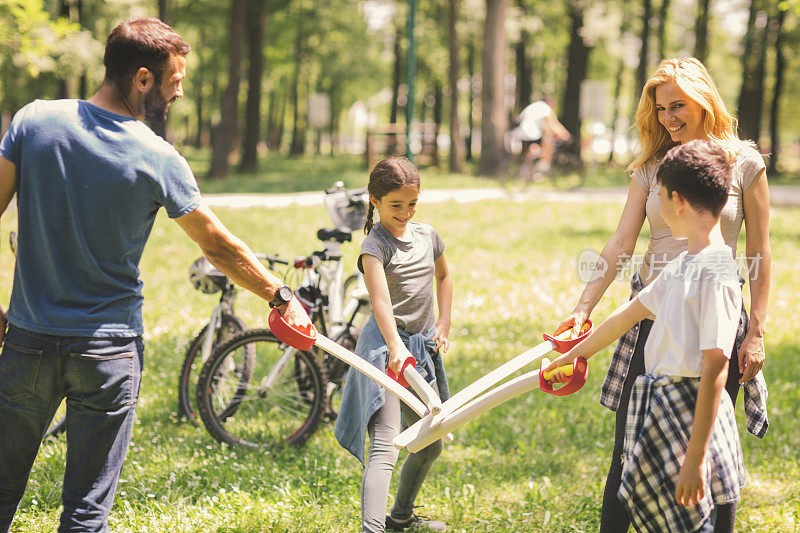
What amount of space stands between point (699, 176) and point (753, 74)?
89.0 ft

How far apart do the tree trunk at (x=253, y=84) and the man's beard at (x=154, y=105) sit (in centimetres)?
2319

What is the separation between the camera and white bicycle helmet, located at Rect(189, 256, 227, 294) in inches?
198

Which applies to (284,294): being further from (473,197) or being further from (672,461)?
(473,197)

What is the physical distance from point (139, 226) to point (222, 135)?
1963 cm

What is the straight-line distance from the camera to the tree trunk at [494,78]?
2139 cm

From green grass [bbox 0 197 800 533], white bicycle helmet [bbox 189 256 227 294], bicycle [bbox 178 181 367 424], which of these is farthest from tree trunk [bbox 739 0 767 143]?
white bicycle helmet [bbox 189 256 227 294]

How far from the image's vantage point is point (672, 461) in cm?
260

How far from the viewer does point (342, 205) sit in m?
5.34

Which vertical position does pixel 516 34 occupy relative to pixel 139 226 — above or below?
above

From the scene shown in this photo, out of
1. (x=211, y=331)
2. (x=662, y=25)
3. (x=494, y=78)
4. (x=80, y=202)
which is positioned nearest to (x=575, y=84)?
(x=662, y=25)

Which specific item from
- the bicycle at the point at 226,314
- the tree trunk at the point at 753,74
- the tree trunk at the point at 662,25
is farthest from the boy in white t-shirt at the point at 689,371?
the tree trunk at the point at 662,25

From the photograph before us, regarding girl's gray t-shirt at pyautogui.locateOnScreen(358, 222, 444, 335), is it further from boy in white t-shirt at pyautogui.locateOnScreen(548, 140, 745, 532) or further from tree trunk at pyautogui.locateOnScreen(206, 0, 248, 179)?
tree trunk at pyautogui.locateOnScreen(206, 0, 248, 179)

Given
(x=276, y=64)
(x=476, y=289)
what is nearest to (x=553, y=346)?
(x=476, y=289)

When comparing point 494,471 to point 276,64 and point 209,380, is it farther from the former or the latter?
point 276,64
